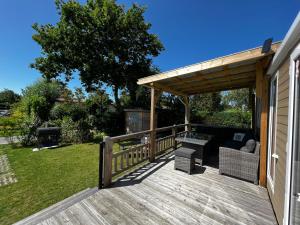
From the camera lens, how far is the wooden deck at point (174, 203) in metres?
2.10

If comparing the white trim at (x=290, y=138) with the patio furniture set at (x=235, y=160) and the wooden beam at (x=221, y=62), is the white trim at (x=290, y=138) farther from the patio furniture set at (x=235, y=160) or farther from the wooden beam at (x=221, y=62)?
the patio furniture set at (x=235, y=160)

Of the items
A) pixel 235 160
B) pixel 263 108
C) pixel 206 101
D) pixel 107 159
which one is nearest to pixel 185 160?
pixel 235 160

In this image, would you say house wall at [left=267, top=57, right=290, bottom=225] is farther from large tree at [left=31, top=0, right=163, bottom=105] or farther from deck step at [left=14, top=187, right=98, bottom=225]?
large tree at [left=31, top=0, right=163, bottom=105]

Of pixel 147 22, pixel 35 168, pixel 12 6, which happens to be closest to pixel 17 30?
pixel 12 6

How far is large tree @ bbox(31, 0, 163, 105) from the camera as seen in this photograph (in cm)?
984

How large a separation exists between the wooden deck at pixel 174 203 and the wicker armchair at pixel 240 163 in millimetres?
158

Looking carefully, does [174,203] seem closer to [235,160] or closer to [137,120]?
[235,160]

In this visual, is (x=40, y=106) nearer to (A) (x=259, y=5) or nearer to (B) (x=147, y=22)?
(B) (x=147, y=22)

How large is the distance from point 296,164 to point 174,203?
1.76m

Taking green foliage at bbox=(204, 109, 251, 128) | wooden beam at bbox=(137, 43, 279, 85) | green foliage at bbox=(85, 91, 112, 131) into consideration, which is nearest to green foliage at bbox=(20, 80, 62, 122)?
green foliage at bbox=(85, 91, 112, 131)

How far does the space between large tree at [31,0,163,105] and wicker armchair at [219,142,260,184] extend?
8973 mm

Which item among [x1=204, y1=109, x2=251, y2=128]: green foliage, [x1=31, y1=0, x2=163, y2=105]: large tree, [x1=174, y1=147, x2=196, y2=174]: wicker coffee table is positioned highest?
[x1=31, y1=0, x2=163, y2=105]: large tree

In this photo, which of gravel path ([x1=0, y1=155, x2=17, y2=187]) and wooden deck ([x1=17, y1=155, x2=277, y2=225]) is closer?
wooden deck ([x1=17, y1=155, x2=277, y2=225])

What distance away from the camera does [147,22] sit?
11109 millimetres
